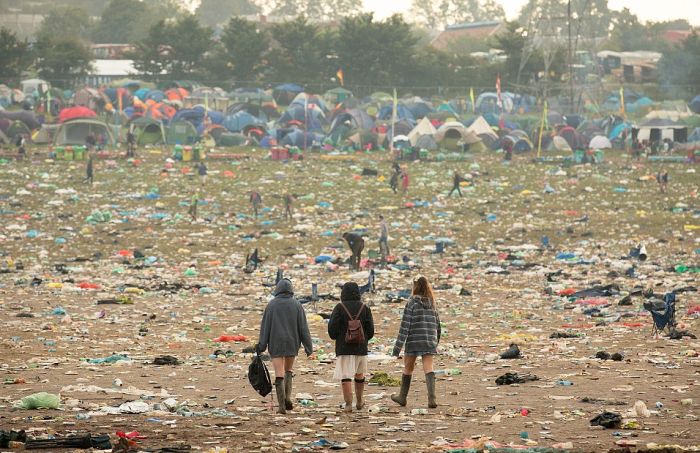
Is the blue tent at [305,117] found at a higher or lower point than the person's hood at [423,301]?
higher

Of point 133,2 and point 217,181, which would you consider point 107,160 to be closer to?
point 217,181

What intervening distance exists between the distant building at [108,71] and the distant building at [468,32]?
1327 inches

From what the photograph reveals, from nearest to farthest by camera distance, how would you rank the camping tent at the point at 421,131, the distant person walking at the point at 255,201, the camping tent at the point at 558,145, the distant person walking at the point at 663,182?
the distant person walking at the point at 255,201 → the distant person walking at the point at 663,182 → the camping tent at the point at 558,145 → the camping tent at the point at 421,131

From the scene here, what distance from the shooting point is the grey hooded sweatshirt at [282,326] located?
374 inches

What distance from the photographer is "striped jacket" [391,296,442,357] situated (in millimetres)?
9625

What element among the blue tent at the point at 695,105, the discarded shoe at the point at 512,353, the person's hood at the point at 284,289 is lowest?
the discarded shoe at the point at 512,353

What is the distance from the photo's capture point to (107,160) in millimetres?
38531

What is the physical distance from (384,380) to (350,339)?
1822 mm

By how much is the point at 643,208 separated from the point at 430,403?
2137 cm

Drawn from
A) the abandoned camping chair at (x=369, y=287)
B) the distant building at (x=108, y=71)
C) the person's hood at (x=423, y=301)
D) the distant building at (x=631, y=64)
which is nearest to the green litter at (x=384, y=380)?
the person's hood at (x=423, y=301)

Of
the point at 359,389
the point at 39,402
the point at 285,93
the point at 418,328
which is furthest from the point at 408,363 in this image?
the point at 285,93

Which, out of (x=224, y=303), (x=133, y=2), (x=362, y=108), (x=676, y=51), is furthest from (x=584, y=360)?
(x=133, y=2)

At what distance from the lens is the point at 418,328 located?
31.7ft

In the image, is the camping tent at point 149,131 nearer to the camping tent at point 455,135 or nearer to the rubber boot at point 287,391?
the camping tent at point 455,135
